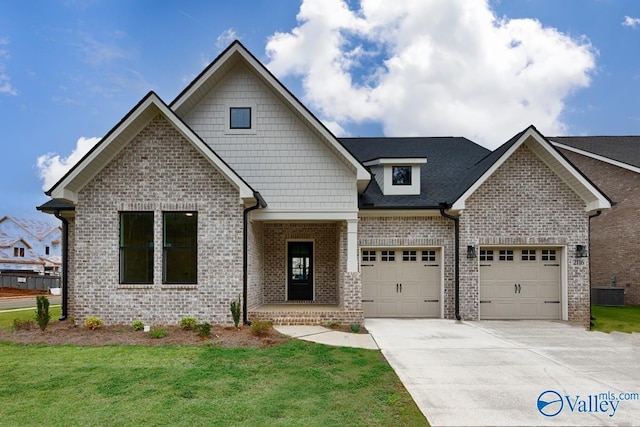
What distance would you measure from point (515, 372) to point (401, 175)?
24.8 ft

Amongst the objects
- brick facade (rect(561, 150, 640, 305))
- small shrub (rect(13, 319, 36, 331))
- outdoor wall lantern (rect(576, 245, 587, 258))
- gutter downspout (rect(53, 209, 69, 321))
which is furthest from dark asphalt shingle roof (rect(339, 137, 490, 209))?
small shrub (rect(13, 319, 36, 331))

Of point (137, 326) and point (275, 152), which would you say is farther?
point (275, 152)

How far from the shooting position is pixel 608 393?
6.02 metres

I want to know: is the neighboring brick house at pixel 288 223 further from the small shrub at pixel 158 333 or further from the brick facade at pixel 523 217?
the small shrub at pixel 158 333

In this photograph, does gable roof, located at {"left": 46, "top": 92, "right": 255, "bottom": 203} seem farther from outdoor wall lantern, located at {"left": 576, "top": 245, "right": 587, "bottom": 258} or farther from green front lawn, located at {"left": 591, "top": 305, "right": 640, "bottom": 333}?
green front lawn, located at {"left": 591, "top": 305, "right": 640, "bottom": 333}

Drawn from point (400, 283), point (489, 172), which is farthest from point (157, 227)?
point (489, 172)

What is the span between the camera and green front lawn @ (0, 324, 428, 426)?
4.93 meters

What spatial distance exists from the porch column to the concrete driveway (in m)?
1.77

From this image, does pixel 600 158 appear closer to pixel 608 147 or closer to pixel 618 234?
pixel 608 147

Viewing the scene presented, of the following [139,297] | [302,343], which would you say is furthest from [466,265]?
[139,297]

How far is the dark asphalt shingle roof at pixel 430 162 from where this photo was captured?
12531mm

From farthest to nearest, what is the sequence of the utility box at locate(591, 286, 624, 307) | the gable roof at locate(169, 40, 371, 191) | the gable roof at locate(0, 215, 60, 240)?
the gable roof at locate(0, 215, 60, 240), the utility box at locate(591, 286, 624, 307), the gable roof at locate(169, 40, 371, 191)

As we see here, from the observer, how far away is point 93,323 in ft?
33.5

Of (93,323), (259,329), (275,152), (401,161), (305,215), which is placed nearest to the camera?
(259,329)
